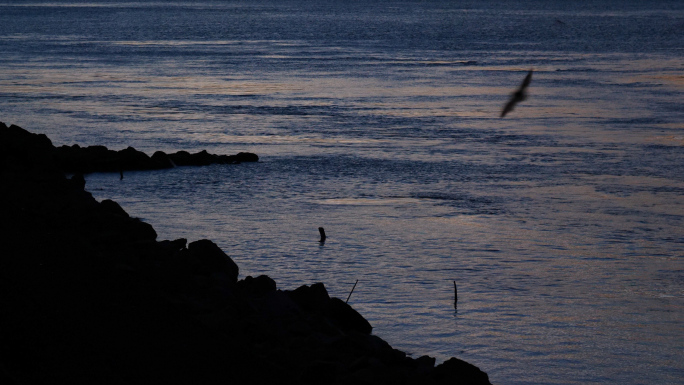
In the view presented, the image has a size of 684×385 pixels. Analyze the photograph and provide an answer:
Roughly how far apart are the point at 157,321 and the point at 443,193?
9.79 metres

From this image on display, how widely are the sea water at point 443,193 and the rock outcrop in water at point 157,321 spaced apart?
1.61 meters

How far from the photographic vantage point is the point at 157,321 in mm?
8664

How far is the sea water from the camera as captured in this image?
11.1m

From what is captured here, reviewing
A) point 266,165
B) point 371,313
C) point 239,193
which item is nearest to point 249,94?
point 266,165

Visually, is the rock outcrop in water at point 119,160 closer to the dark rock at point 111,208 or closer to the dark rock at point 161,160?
the dark rock at point 161,160

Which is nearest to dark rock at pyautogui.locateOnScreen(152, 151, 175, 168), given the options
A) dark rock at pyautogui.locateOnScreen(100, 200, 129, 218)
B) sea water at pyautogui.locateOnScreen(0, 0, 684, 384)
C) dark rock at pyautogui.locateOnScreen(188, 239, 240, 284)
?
sea water at pyautogui.locateOnScreen(0, 0, 684, 384)

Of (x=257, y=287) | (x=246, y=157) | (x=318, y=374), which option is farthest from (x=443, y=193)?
(x=318, y=374)

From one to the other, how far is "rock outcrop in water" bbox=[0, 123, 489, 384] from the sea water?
1.61 metres

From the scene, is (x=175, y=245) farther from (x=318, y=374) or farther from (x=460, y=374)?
(x=460, y=374)

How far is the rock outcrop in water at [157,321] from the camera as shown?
295 inches

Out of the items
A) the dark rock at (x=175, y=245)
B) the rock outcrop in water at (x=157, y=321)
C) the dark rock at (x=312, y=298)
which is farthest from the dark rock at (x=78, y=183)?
the dark rock at (x=312, y=298)

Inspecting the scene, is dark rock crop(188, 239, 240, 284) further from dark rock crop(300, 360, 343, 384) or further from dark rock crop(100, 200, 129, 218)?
dark rock crop(300, 360, 343, 384)

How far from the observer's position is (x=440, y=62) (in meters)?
50.4

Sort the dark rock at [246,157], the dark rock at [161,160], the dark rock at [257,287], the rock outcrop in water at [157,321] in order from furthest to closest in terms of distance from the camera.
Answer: the dark rock at [246,157] → the dark rock at [161,160] → the dark rock at [257,287] → the rock outcrop in water at [157,321]
